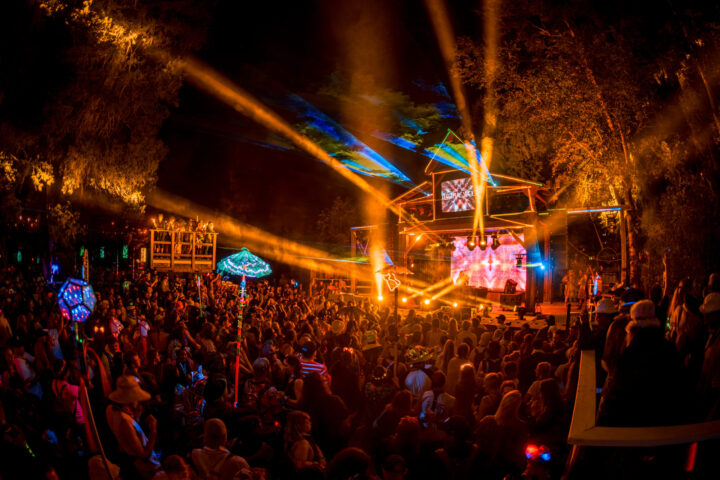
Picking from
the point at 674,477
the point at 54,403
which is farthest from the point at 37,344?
the point at 674,477

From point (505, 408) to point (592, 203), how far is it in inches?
751

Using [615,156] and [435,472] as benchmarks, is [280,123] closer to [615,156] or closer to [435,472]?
[615,156]

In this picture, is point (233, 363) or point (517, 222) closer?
point (233, 363)

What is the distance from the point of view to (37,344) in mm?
7512

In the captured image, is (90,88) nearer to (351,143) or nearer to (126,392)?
(126,392)

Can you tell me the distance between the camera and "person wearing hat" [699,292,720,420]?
3092mm

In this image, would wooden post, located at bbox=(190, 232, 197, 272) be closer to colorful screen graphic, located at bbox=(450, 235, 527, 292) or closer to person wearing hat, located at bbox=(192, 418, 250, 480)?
person wearing hat, located at bbox=(192, 418, 250, 480)

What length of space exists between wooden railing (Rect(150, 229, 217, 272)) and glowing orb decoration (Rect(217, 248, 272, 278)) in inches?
107

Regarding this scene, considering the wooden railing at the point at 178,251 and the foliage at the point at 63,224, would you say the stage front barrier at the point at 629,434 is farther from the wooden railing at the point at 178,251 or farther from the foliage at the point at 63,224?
the foliage at the point at 63,224

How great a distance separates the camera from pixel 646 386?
2.96 m

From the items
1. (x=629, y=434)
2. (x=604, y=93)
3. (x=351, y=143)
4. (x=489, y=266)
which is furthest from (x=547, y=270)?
(x=629, y=434)

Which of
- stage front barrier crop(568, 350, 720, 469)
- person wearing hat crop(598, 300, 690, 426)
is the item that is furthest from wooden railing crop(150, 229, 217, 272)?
stage front barrier crop(568, 350, 720, 469)

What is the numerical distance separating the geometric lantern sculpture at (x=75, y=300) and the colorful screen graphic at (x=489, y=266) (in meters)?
A: 18.0

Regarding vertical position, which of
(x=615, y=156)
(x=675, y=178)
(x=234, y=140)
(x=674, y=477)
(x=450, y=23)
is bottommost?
(x=674, y=477)
